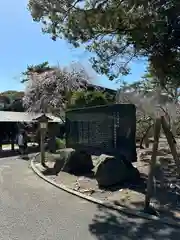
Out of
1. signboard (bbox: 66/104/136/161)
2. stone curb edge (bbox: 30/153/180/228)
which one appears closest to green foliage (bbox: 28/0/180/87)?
signboard (bbox: 66/104/136/161)

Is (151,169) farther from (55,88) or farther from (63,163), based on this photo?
(55,88)

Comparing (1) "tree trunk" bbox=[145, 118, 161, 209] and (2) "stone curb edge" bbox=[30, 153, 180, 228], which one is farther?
(1) "tree trunk" bbox=[145, 118, 161, 209]

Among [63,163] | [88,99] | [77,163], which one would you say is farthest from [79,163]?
[88,99]

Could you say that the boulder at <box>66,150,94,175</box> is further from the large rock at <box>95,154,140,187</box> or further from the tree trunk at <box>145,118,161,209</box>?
the tree trunk at <box>145,118,161,209</box>

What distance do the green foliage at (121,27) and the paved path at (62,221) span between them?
186 inches

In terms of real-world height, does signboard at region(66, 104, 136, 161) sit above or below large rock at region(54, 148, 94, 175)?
above

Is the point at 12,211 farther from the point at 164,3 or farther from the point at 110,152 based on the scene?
the point at 164,3

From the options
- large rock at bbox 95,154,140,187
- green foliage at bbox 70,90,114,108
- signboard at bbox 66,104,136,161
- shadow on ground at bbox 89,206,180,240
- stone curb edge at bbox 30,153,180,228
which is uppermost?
green foliage at bbox 70,90,114,108

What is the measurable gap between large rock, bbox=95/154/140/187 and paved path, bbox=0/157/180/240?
1.14 m

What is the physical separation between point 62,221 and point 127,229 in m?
1.35

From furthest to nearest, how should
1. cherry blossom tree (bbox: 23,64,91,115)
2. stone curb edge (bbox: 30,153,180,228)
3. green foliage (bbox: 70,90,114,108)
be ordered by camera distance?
cherry blossom tree (bbox: 23,64,91,115), green foliage (bbox: 70,90,114,108), stone curb edge (bbox: 30,153,180,228)

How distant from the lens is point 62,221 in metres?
6.55

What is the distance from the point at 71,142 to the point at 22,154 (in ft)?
27.6

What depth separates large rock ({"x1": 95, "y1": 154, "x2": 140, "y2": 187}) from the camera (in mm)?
9483
